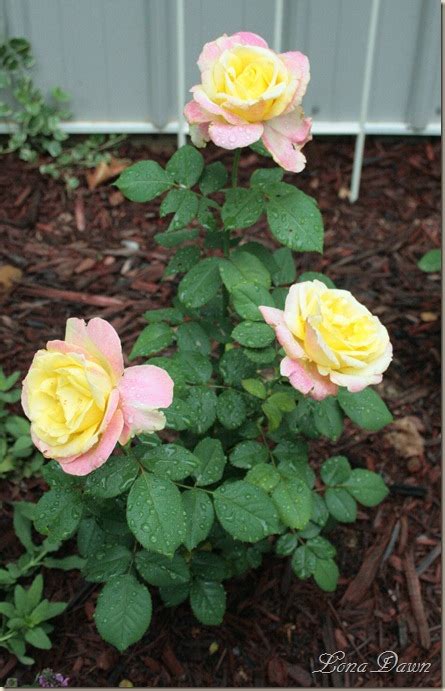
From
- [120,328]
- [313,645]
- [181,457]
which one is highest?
[181,457]

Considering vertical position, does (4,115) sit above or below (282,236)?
below

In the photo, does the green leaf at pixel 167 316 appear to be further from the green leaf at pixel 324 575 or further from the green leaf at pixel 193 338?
the green leaf at pixel 324 575

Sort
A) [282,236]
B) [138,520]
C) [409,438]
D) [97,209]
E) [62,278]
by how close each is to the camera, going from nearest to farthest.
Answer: [138,520], [282,236], [409,438], [62,278], [97,209]

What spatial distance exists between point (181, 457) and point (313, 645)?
2.67ft

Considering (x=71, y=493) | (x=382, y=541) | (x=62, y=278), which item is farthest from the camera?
(x=62, y=278)

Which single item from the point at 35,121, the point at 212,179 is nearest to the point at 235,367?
the point at 212,179

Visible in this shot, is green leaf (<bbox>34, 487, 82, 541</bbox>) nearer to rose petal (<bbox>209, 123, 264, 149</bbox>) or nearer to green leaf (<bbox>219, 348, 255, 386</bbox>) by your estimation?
green leaf (<bbox>219, 348, 255, 386</bbox>)

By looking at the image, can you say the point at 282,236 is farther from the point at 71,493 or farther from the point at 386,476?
the point at 386,476

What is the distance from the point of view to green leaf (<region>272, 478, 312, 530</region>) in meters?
1.62

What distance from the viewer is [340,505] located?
1917 mm

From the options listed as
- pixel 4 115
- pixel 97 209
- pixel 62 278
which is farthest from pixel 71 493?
pixel 4 115

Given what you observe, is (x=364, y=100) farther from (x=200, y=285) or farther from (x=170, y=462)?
(x=170, y=462)

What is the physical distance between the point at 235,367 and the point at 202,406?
11 centimetres

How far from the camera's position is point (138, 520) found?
4.57ft
